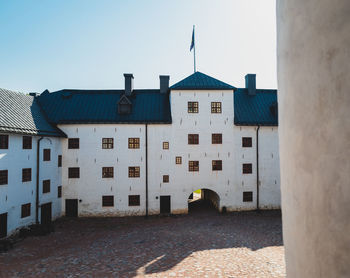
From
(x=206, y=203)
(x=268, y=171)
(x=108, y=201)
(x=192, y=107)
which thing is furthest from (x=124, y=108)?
(x=268, y=171)

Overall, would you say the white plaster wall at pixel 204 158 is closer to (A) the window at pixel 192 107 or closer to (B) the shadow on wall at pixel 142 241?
(A) the window at pixel 192 107

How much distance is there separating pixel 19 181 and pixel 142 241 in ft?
33.7

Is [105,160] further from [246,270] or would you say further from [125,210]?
[246,270]

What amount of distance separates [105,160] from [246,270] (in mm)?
14974

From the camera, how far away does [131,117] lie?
848 inches

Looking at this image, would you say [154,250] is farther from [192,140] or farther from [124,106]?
[124,106]

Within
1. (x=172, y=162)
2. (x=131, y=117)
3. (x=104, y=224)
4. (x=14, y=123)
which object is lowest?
(x=104, y=224)

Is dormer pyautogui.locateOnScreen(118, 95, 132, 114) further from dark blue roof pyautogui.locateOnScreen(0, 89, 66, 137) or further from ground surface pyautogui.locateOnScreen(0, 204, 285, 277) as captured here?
ground surface pyautogui.locateOnScreen(0, 204, 285, 277)

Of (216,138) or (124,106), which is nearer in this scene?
(216,138)

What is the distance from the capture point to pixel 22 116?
1786 centimetres

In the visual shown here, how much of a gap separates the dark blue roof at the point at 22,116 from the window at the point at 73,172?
11.2 ft

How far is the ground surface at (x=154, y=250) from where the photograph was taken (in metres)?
10.6

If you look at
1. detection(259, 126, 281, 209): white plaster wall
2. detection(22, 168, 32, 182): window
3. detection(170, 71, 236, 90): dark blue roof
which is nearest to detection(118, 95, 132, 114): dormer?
detection(170, 71, 236, 90): dark blue roof

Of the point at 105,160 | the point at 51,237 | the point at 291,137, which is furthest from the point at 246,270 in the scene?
the point at 105,160
